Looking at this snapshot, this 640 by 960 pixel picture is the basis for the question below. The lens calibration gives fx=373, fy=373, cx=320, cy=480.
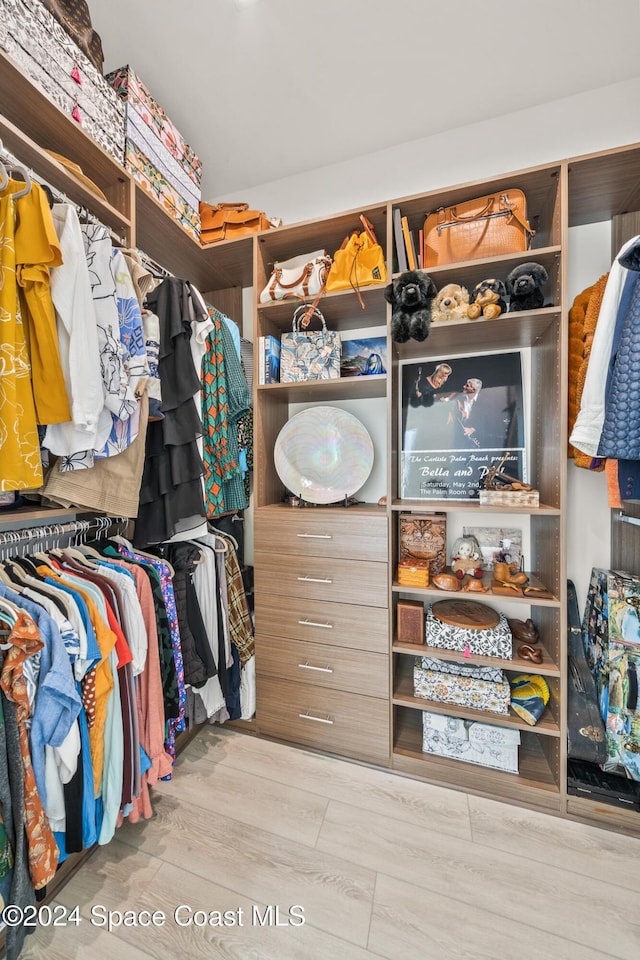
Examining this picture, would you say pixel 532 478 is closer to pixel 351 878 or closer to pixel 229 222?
pixel 351 878

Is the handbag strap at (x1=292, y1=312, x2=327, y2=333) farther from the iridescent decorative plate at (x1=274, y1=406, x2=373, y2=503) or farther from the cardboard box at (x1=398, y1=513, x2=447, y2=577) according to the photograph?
the cardboard box at (x1=398, y1=513, x2=447, y2=577)

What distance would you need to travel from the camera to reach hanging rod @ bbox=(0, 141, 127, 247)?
0.91m

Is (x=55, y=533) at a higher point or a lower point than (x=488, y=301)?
lower

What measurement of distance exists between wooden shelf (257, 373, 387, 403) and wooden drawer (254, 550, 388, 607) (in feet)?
2.46

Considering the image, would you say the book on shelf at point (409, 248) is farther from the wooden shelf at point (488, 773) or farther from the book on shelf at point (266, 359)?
the wooden shelf at point (488, 773)

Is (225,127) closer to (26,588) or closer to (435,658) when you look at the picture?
(26,588)

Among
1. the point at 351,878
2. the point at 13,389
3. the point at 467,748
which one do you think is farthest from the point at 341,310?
the point at 351,878

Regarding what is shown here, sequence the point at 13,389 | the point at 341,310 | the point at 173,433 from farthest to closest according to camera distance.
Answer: the point at 341,310 < the point at 173,433 < the point at 13,389

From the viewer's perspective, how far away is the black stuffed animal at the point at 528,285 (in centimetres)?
135

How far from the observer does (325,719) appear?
1.60 m

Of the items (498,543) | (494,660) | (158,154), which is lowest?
(494,660)

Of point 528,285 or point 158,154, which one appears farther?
point 158,154

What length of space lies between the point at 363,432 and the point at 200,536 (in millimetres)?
847

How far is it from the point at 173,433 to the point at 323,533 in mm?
718
